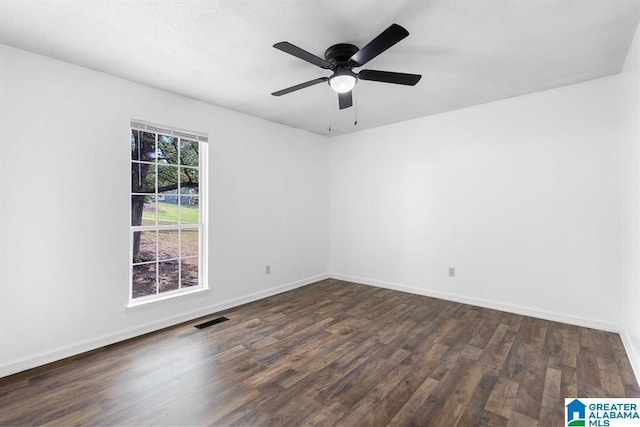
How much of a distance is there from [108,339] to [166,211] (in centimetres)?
137

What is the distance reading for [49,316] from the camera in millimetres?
2520

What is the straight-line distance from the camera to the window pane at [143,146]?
313 centimetres

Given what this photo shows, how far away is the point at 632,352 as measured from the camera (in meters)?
2.44

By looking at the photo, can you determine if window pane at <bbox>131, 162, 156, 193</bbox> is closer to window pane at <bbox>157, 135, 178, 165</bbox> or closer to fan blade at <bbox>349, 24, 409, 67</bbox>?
window pane at <bbox>157, 135, 178, 165</bbox>

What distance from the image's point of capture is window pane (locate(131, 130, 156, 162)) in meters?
3.13

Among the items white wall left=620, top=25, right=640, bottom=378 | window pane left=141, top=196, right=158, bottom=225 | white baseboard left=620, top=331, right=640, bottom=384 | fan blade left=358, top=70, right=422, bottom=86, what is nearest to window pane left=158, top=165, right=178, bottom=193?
window pane left=141, top=196, right=158, bottom=225

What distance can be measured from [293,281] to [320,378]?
256 cm

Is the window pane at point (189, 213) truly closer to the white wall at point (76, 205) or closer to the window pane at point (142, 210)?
the white wall at point (76, 205)

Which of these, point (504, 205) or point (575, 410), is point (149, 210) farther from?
point (504, 205)

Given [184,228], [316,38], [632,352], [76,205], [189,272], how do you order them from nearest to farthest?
[316,38], [632,352], [76,205], [184,228], [189,272]

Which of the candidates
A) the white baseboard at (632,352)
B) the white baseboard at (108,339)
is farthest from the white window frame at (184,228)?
the white baseboard at (632,352)

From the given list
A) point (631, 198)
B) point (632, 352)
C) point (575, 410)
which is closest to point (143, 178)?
point (575, 410)

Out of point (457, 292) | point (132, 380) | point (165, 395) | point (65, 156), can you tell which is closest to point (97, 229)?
point (65, 156)

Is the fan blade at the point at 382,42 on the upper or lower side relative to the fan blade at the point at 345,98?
upper
